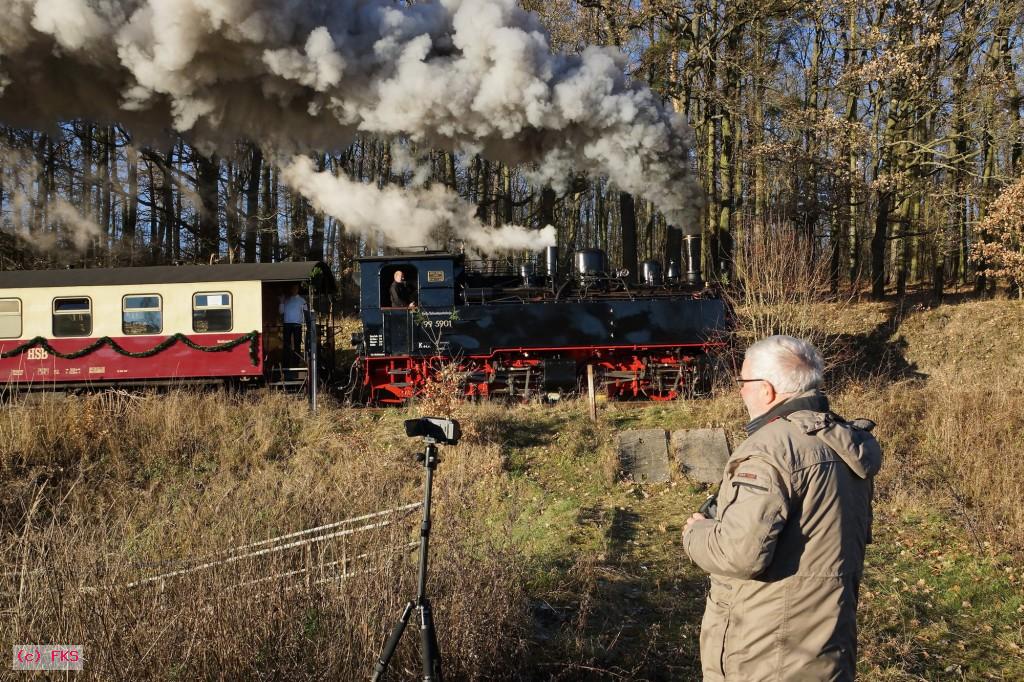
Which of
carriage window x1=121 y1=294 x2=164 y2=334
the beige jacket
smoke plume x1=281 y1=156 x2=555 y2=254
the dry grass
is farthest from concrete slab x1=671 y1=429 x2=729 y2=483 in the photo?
carriage window x1=121 y1=294 x2=164 y2=334

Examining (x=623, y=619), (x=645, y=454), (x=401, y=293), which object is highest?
(x=401, y=293)

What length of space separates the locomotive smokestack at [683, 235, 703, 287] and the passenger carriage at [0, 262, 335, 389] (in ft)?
21.6

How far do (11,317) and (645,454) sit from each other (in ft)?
34.9

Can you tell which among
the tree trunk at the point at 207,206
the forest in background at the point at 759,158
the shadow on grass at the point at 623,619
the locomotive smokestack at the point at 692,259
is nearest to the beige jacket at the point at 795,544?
the shadow on grass at the point at 623,619

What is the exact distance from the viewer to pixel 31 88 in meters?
12.4

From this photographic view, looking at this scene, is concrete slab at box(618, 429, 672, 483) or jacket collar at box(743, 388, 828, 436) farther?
concrete slab at box(618, 429, 672, 483)

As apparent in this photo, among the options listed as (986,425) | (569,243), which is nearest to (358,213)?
(986,425)

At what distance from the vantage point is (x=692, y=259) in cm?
1330

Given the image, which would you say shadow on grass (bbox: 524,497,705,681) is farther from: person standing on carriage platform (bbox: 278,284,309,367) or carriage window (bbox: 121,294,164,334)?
carriage window (bbox: 121,294,164,334)

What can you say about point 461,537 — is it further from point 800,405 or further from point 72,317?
point 72,317

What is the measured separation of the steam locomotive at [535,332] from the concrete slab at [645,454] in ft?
9.69

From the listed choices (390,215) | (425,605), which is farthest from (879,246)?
(425,605)

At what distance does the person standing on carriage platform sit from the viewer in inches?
516

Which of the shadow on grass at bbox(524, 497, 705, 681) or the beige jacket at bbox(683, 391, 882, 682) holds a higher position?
the beige jacket at bbox(683, 391, 882, 682)
